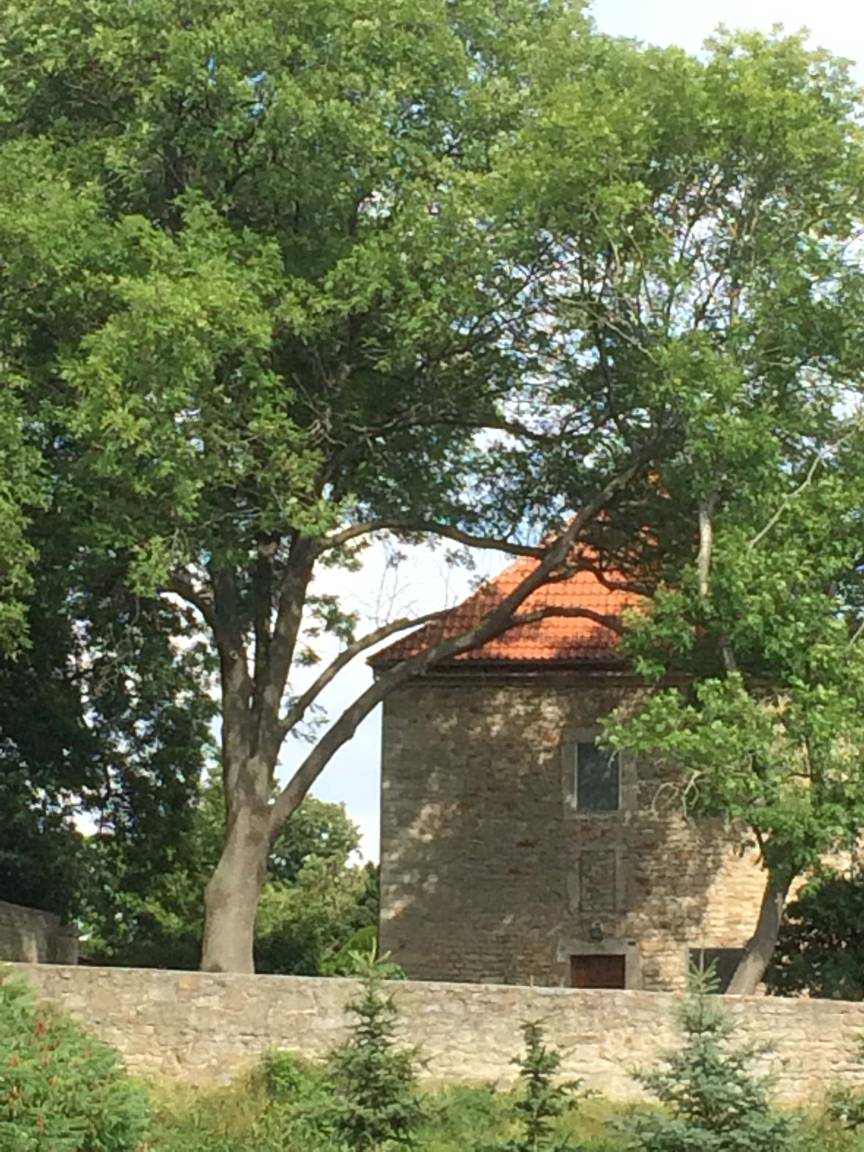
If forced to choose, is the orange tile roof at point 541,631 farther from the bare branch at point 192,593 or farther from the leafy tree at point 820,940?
the leafy tree at point 820,940

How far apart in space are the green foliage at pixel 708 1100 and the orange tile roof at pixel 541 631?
11.9 metres

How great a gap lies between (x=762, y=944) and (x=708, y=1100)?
664 cm

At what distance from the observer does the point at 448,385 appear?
22.2 m

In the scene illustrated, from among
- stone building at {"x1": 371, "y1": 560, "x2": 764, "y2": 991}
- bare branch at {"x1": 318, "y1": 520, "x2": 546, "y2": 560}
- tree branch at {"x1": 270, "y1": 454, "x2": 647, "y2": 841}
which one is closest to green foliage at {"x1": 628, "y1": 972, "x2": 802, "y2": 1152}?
tree branch at {"x1": 270, "y1": 454, "x2": 647, "y2": 841}

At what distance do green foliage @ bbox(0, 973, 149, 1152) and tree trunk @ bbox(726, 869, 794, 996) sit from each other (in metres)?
7.35

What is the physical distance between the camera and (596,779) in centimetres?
2594

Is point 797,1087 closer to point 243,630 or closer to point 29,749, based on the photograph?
point 243,630

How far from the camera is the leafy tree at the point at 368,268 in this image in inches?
774

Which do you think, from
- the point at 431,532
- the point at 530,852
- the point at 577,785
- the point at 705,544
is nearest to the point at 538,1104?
the point at 705,544

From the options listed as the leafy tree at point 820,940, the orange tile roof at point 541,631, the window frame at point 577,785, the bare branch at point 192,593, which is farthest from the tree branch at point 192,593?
the leafy tree at point 820,940

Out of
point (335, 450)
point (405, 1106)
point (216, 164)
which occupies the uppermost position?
point (216, 164)

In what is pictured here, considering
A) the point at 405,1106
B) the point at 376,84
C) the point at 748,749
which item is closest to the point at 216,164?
the point at 376,84

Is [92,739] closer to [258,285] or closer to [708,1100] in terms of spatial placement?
[258,285]

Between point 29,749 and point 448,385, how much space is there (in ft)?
31.0
